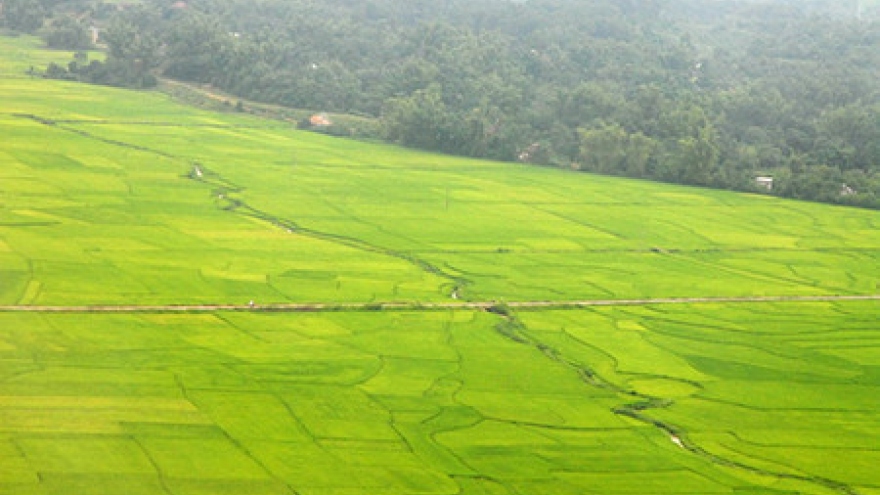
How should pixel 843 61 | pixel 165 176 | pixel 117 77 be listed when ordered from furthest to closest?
pixel 843 61, pixel 117 77, pixel 165 176

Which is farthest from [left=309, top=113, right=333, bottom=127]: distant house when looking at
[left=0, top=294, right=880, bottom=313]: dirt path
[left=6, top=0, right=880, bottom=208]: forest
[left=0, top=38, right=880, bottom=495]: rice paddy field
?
[left=0, top=294, right=880, bottom=313]: dirt path

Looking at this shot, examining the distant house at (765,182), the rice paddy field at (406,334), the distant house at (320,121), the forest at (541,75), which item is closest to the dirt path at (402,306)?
the rice paddy field at (406,334)

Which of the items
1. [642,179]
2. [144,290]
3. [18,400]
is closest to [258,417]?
[18,400]

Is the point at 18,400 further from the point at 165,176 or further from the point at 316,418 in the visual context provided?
the point at 165,176

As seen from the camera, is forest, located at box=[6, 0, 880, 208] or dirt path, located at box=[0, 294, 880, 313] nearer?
dirt path, located at box=[0, 294, 880, 313]

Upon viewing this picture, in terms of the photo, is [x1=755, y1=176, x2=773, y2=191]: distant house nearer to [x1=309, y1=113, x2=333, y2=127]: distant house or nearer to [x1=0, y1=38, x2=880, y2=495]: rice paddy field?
[x1=0, y1=38, x2=880, y2=495]: rice paddy field

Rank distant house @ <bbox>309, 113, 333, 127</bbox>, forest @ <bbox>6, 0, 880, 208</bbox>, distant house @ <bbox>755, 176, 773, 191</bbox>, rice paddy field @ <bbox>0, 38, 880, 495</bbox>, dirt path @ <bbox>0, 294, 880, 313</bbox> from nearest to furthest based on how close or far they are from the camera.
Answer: rice paddy field @ <bbox>0, 38, 880, 495</bbox>, dirt path @ <bbox>0, 294, 880, 313</bbox>, distant house @ <bbox>755, 176, 773, 191</bbox>, forest @ <bbox>6, 0, 880, 208</bbox>, distant house @ <bbox>309, 113, 333, 127</bbox>
